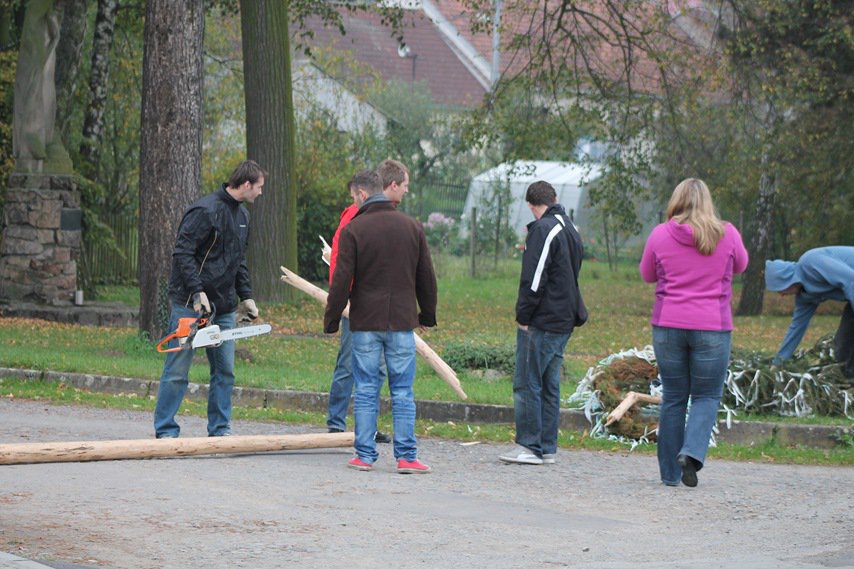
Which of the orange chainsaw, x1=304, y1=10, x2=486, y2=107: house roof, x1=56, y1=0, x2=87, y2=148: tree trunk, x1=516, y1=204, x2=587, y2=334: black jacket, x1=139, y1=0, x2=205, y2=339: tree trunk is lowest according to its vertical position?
the orange chainsaw

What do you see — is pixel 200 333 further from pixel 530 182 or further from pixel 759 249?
pixel 530 182

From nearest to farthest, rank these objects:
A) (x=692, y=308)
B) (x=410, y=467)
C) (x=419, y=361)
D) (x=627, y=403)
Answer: (x=692, y=308) < (x=410, y=467) < (x=627, y=403) < (x=419, y=361)

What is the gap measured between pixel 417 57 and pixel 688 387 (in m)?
47.8

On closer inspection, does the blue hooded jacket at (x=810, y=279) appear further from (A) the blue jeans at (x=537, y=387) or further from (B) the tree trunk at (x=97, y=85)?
(B) the tree trunk at (x=97, y=85)

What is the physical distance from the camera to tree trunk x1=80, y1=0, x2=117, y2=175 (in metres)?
25.0

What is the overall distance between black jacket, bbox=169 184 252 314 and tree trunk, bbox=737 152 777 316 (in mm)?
19035

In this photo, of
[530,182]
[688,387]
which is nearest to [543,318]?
[688,387]

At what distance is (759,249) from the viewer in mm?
29875

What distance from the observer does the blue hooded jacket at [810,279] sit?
1236 centimetres

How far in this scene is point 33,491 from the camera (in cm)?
820

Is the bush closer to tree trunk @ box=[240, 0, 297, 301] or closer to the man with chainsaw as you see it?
the man with chainsaw

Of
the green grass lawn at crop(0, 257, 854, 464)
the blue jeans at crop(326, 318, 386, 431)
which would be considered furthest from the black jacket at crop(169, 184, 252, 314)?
the green grass lawn at crop(0, 257, 854, 464)

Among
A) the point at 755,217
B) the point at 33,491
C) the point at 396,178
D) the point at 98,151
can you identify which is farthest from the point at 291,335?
the point at 755,217

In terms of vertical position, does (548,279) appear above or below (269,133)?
below
